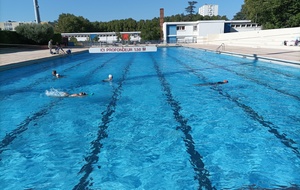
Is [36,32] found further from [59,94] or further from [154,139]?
[154,139]

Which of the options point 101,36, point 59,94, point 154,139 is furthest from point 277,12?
point 101,36

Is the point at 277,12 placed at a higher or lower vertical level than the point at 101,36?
higher

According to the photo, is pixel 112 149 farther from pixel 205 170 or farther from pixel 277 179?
pixel 277 179

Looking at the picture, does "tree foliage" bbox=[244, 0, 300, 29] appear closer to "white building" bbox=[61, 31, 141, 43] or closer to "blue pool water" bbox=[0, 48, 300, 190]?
"blue pool water" bbox=[0, 48, 300, 190]

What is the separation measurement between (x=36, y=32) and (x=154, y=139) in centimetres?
2882

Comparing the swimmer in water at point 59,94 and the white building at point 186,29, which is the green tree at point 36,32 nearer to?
the swimmer in water at point 59,94

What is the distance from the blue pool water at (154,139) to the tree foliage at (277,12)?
80.7 ft

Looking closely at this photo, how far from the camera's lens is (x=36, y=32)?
90.6 ft

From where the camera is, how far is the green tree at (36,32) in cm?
2721

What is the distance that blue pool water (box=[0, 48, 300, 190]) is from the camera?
9.76 ft

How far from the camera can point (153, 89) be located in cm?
776

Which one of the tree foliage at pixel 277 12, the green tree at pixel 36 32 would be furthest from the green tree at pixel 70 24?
the tree foliage at pixel 277 12

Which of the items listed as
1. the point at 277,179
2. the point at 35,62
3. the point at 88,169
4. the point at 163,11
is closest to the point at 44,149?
the point at 88,169

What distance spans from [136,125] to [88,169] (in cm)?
166
